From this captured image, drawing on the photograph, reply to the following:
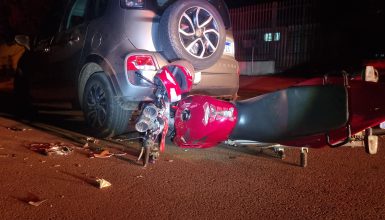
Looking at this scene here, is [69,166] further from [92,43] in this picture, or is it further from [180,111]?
[92,43]

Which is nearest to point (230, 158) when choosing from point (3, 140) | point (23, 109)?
point (3, 140)

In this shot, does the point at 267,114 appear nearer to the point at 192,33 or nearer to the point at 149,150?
the point at 149,150

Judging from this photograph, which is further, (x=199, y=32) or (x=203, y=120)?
(x=199, y=32)

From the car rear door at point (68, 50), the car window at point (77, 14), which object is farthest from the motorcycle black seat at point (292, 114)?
the car window at point (77, 14)

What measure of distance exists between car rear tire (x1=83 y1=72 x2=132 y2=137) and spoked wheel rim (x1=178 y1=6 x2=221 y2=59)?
41.9 inches

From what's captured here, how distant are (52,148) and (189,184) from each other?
1877 mm

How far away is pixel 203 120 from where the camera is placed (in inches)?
137

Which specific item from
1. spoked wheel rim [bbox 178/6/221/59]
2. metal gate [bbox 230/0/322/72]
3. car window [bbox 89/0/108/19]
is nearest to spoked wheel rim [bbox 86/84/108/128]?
car window [bbox 89/0/108/19]

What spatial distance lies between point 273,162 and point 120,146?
1.78 meters

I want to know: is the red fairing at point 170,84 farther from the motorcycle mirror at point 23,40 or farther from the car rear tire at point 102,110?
the motorcycle mirror at point 23,40

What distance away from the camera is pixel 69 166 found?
3.89 metres

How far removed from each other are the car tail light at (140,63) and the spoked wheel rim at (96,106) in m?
0.66

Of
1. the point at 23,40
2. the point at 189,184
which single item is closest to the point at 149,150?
the point at 189,184

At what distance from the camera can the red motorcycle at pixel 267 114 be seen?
111 inches
